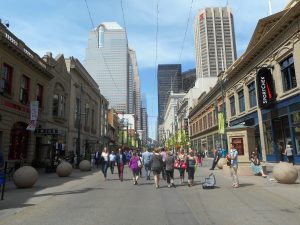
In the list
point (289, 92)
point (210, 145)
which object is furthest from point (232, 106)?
point (289, 92)

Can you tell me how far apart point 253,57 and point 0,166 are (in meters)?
27.5

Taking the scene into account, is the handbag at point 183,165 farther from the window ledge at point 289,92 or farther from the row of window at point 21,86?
the row of window at point 21,86

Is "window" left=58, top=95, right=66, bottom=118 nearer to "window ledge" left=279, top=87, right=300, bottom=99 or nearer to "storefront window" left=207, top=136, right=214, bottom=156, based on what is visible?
"window ledge" left=279, top=87, right=300, bottom=99

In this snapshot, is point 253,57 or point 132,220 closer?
point 132,220

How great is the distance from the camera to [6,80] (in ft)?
76.6

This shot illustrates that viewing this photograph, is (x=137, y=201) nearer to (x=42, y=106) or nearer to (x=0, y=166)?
(x=0, y=166)

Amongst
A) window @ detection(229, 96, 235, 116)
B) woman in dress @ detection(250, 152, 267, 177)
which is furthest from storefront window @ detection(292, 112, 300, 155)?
window @ detection(229, 96, 235, 116)

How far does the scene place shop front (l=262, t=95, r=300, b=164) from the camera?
2391 cm

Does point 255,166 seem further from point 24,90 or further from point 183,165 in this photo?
point 24,90

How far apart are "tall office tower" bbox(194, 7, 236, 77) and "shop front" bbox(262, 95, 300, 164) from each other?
9528 cm

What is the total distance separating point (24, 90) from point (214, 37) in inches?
4712

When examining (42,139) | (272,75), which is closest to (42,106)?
(42,139)

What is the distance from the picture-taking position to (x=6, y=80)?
76.6ft

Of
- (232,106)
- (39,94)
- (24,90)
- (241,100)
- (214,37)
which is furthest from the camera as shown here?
(214,37)
